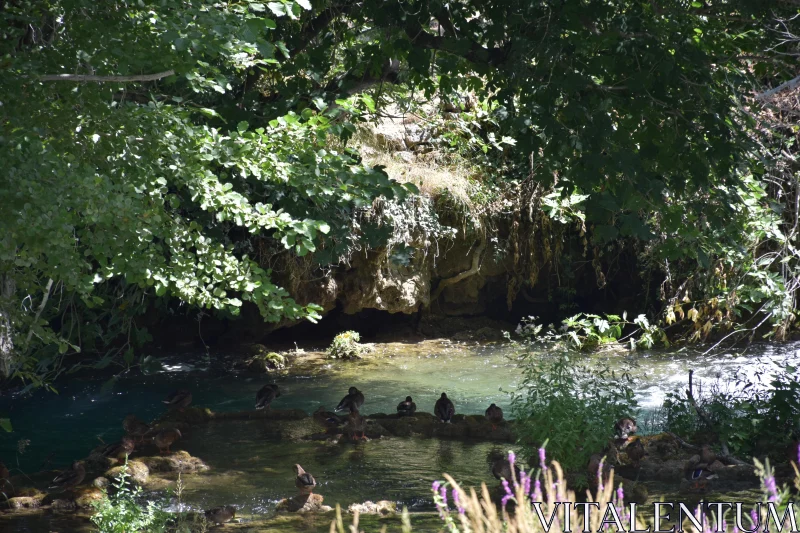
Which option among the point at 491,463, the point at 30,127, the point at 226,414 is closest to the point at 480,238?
the point at 226,414

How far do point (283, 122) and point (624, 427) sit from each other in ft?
13.8

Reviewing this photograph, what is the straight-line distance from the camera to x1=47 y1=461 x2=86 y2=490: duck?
266 inches

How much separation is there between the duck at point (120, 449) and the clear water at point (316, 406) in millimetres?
647

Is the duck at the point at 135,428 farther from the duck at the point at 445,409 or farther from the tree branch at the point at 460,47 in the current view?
the tree branch at the point at 460,47

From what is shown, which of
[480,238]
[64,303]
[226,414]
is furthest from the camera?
[480,238]

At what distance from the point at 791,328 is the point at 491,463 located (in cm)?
795

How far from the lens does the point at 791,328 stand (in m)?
13.0

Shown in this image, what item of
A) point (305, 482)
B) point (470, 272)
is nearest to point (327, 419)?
point (305, 482)

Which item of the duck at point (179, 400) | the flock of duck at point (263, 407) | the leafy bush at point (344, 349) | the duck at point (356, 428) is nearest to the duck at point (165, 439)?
the flock of duck at point (263, 407)

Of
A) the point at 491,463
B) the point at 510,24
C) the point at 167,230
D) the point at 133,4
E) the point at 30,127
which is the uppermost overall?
the point at 510,24

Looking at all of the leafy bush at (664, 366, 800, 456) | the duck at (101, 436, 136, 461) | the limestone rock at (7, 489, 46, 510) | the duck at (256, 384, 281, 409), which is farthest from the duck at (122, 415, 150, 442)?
the leafy bush at (664, 366, 800, 456)

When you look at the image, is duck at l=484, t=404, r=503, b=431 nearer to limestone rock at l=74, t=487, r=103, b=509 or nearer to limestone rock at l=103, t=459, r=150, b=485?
limestone rock at l=103, t=459, r=150, b=485

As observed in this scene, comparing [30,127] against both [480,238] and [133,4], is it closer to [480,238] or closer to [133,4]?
[133,4]

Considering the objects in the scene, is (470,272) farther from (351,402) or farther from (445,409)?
(445,409)
